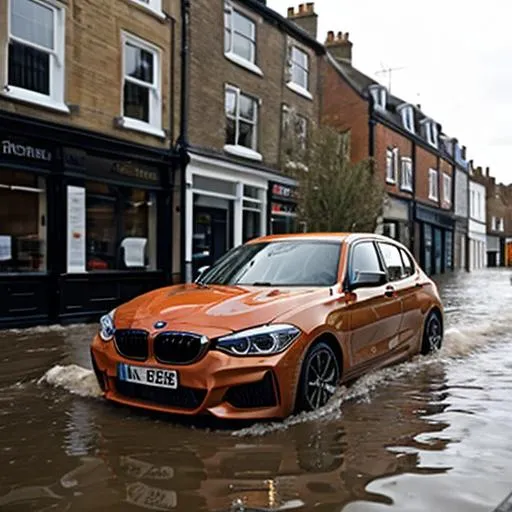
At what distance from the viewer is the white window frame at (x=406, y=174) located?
2886 cm

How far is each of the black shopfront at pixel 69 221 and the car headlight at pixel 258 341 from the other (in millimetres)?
7606

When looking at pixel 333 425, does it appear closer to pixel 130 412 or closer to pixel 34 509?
pixel 130 412

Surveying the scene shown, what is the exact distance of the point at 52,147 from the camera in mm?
11977

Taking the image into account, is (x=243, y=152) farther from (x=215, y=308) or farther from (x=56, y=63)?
(x=215, y=308)

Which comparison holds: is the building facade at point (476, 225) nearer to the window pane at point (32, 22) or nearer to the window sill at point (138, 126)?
the window sill at point (138, 126)

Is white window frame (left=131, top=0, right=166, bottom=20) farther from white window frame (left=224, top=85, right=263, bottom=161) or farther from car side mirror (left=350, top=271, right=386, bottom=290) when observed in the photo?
car side mirror (left=350, top=271, right=386, bottom=290)

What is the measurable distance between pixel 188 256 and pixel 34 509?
12360 millimetres

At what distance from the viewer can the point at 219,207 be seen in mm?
17266

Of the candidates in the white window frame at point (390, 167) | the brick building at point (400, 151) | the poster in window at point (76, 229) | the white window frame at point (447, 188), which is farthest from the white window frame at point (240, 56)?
the white window frame at point (447, 188)

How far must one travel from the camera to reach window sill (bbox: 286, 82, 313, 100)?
805 inches

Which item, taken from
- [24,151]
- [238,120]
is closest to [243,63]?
[238,120]

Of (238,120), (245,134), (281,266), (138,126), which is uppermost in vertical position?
(238,120)

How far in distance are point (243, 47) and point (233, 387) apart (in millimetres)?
15105

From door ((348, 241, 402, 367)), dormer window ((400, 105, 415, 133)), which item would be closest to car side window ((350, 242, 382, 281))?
door ((348, 241, 402, 367))
